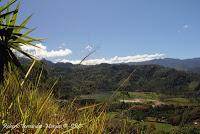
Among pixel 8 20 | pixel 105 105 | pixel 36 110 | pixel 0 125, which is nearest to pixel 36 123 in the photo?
pixel 36 110

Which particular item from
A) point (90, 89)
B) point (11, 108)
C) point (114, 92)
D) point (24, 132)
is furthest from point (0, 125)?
point (90, 89)

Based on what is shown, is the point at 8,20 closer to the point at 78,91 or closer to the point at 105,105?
the point at 78,91

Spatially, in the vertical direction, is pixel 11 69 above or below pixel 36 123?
above

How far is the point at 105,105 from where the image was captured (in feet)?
12.5

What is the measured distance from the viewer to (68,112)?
4457mm

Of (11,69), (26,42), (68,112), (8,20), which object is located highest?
(8,20)

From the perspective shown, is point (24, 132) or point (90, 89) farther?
point (90, 89)

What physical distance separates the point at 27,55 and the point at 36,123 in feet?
3.44

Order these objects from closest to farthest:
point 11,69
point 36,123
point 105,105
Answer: point 36,123, point 105,105, point 11,69

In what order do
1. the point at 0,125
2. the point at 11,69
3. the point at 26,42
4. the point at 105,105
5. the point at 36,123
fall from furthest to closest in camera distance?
the point at 26,42, the point at 11,69, the point at 105,105, the point at 36,123, the point at 0,125

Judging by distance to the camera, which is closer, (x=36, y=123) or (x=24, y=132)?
(x=24, y=132)

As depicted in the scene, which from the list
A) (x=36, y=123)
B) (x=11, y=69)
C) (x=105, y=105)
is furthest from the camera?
(x=11, y=69)

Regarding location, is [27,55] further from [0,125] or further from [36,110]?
[0,125]

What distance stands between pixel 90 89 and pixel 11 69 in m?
0.96
